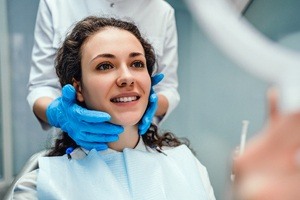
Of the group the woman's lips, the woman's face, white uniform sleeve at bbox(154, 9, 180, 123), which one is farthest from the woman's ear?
white uniform sleeve at bbox(154, 9, 180, 123)

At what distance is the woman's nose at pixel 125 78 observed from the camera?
977mm

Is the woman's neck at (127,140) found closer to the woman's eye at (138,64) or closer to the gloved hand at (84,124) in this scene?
the gloved hand at (84,124)

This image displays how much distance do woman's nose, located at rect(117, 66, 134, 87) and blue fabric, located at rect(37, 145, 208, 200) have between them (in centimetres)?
20

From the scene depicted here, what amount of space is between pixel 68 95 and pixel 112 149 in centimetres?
20

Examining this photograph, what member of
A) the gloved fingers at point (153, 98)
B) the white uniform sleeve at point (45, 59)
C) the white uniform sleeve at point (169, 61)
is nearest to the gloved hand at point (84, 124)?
the gloved fingers at point (153, 98)

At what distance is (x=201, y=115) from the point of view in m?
1.86

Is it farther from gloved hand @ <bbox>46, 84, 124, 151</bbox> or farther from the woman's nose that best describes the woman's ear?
the woman's nose

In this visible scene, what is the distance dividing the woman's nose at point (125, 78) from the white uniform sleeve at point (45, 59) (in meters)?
0.38

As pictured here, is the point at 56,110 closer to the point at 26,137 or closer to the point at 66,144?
the point at 66,144

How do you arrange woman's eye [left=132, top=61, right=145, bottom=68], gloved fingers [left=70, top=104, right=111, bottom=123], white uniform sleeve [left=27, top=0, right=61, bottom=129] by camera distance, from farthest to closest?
white uniform sleeve [left=27, top=0, right=61, bottom=129] < woman's eye [left=132, top=61, right=145, bottom=68] < gloved fingers [left=70, top=104, right=111, bottom=123]

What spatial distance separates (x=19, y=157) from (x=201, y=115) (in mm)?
935

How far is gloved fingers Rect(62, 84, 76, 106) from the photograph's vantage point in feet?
3.23

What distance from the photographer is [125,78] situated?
3.20 feet

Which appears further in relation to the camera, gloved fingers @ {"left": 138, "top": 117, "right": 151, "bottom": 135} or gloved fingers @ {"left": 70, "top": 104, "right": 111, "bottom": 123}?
gloved fingers @ {"left": 138, "top": 117, "right": 151, "bottom": 135}
